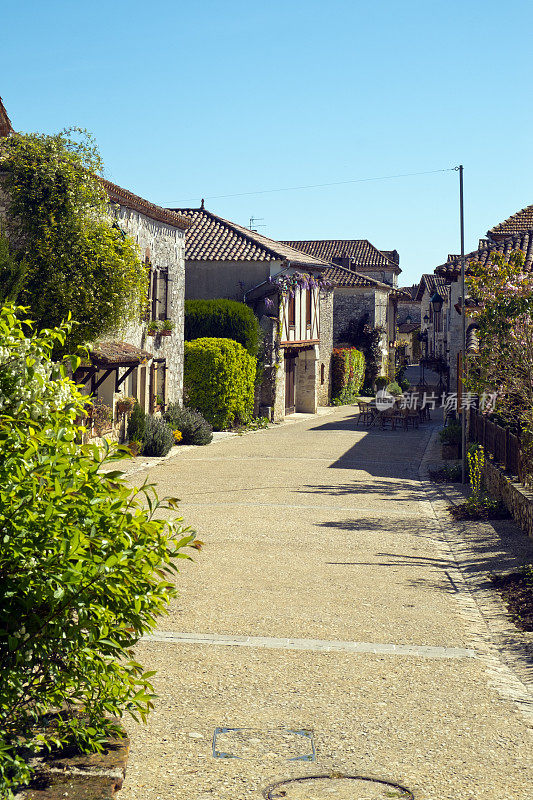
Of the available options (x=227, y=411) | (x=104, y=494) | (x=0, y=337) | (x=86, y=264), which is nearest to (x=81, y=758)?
(x=104, y=494)

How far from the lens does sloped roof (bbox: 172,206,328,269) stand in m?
30.0

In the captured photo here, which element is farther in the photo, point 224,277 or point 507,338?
point 224,277

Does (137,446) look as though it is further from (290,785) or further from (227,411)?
(290,785)

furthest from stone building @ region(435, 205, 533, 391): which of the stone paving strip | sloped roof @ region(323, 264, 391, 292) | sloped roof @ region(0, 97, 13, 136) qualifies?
sloped roof @ region(323, 264, 391, 292)

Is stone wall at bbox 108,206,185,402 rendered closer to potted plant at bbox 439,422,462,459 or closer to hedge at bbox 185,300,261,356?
hedge at bbox 185,300,261,356

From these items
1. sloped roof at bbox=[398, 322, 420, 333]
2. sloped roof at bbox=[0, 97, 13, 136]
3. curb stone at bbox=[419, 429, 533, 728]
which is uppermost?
sloped roof at bbox=[398, 322, 420, 333]

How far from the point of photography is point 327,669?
6449 mm

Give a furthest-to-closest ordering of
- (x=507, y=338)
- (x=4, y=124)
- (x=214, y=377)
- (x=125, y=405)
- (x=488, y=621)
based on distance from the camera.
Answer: (x=214, y=377), (x=125, y=405), (x=4, y=124), (x=507, y=338), (x=488, y=621)

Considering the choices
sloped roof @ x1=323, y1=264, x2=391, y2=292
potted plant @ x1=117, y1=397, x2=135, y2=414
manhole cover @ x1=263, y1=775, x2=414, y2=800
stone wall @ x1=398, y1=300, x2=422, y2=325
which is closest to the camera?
manhole cover @ x1=263, y1=775, x2=414, y2=800

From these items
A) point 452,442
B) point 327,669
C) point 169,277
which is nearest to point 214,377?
point 169,277

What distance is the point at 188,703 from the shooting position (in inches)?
225

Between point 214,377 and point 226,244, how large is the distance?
712 cm

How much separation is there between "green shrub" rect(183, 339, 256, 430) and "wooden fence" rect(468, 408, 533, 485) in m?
8.56

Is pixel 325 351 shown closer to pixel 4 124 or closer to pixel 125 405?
pixel 125 405
